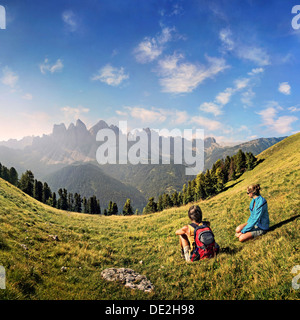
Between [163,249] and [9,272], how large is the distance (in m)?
8.60

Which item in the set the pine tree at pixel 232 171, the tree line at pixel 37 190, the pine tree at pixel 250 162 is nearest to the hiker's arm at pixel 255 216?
the pine tree at pixel 250 162

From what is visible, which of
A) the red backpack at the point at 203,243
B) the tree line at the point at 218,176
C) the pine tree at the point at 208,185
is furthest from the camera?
the pine tree at the point at 208,185

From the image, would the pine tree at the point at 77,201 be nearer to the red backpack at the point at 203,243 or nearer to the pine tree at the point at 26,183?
the pine tree at the point at 26,183

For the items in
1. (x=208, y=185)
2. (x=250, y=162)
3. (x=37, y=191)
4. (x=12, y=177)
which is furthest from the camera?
(x=37, y=191)

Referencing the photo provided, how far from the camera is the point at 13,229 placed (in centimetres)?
988

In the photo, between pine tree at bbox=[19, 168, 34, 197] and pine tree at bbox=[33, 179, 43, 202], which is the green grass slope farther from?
pine tree at bbox=[33, 179, 43, 202]

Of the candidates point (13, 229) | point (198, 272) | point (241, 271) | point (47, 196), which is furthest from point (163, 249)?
point (47, 196)

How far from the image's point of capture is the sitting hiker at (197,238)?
6303mm

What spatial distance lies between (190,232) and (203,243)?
65 cm

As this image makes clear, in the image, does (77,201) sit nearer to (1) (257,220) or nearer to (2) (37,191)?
(2) (37,191)

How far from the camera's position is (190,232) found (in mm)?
6590

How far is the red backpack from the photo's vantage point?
6270 millimetres

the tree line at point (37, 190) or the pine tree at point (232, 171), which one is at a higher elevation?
the pine tree at point (232, 171)

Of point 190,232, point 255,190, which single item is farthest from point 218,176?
point 190,232
